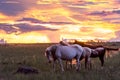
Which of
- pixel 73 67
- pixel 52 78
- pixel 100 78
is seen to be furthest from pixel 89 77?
pixel 73 67

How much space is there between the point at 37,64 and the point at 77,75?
689 cm

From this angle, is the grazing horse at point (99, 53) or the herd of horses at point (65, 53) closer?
the herd of horses at point (65, 53)

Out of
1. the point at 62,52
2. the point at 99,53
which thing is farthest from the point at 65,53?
the point at 99,53

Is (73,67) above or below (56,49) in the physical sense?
below

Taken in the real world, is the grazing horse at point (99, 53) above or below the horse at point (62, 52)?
below

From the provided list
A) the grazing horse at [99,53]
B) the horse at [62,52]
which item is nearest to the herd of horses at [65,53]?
the horse at [62,52]

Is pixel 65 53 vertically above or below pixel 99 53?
above

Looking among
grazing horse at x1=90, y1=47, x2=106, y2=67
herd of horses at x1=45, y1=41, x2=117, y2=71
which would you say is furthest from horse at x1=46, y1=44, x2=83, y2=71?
grazing horse at x1=90, y1=47, x2=106, y2=67

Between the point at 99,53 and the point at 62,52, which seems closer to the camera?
the point at 62,52

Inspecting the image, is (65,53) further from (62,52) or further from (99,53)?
(99,53)

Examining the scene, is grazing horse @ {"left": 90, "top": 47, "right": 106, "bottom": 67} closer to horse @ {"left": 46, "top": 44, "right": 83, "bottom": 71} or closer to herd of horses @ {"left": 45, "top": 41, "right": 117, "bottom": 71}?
herd of horses @ {"left": 45, "top": 41, "right": 117, "bottom": 71}

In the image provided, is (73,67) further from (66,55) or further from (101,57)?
(101,57)

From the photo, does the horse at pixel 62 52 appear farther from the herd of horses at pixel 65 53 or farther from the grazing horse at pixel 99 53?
the grazing horse at pixel 99 53

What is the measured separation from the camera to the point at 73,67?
23125 millimetres
